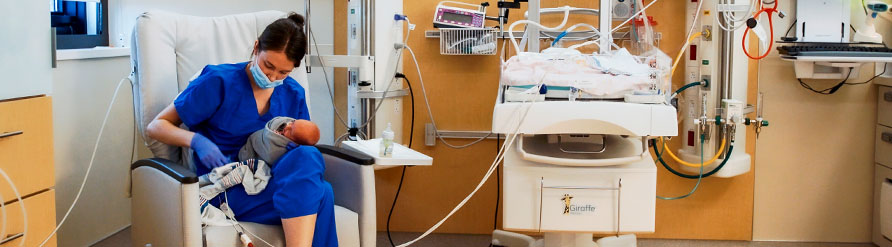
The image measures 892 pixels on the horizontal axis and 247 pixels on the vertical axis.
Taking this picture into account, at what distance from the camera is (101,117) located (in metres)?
3.48

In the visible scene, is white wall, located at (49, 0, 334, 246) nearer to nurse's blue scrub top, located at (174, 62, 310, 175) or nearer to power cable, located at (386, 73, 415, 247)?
power cable, located at (386, 73, 415, 247)

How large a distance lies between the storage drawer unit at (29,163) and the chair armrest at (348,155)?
2.52ft

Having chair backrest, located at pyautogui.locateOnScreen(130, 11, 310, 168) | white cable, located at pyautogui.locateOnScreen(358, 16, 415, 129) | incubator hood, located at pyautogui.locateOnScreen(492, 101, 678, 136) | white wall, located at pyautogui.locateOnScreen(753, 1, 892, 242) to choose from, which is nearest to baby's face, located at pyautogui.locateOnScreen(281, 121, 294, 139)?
chair backrest, located at pyautogui.locateOnScreen(130, 11, 310, 168)

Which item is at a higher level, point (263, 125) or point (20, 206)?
point (263, 125)

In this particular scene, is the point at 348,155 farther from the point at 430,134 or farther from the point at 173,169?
the point at 430,134

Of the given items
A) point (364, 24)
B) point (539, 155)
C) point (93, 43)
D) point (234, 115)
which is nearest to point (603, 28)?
point (539, 155)

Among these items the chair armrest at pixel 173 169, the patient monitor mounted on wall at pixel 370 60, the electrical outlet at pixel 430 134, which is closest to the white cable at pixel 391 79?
the patient monitor mounted on wall at pixel 370 60

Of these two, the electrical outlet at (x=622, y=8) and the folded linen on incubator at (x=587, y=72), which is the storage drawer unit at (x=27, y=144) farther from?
the electrical outlet at (x=622, y=8)

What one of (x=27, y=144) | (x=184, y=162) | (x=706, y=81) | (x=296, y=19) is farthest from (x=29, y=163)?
(x=706, y=81)

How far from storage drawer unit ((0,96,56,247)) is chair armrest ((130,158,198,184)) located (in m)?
0.25

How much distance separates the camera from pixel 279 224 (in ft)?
8.21

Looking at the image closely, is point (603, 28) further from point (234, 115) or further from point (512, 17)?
point (234, 115)

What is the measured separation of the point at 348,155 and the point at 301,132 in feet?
0.57

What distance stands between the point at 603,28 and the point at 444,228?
126cm
